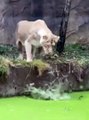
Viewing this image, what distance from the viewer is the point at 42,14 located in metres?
9.53

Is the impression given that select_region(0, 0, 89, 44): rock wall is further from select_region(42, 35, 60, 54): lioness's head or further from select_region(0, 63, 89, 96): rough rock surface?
select_region(0, 63, 89, 96): rough rock surface

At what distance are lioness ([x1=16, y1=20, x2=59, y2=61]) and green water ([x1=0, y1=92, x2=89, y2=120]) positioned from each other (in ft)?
2.92

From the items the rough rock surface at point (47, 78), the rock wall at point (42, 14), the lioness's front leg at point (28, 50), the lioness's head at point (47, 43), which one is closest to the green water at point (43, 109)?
the rough rock surface at point (47, 78)

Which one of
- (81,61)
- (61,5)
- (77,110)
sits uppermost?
(61,5)

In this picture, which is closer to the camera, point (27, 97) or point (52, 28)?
point (27, 97)

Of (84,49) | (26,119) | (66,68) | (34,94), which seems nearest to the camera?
(26,119)

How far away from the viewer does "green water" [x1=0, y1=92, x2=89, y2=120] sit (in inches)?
214

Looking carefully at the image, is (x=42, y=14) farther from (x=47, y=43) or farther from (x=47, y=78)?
(x=47, y=78)

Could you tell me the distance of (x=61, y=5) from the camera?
9.64m

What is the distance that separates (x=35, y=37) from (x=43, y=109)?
151 centimetres

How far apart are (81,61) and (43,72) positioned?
70 cm

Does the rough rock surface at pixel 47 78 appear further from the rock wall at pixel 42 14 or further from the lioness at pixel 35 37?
the rock wall at pixel 42 14

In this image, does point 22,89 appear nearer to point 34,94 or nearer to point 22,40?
point 34,94

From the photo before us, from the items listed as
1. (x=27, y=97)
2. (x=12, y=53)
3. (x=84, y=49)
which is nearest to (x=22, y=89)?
(x=27, y=97)
